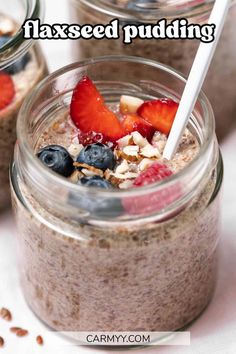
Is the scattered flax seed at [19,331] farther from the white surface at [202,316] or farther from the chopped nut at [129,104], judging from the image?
the chopped nut at [129,104]

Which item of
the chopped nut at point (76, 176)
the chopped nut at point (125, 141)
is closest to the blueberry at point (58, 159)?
the chopped nut at point (76, 176)

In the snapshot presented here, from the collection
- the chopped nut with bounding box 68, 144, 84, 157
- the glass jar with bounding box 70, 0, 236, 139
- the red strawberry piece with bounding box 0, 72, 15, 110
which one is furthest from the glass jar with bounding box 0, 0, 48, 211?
the chopped nut with bounding box 68, 144, 84, 157

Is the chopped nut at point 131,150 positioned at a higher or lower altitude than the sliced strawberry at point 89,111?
lower

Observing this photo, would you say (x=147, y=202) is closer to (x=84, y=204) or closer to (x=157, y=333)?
(x=84, y=204)

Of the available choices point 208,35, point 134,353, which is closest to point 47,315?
point 134,353

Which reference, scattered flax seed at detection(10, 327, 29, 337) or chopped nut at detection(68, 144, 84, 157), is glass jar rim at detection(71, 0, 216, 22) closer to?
chopped nut at detection(68, 144, 84, 157)
